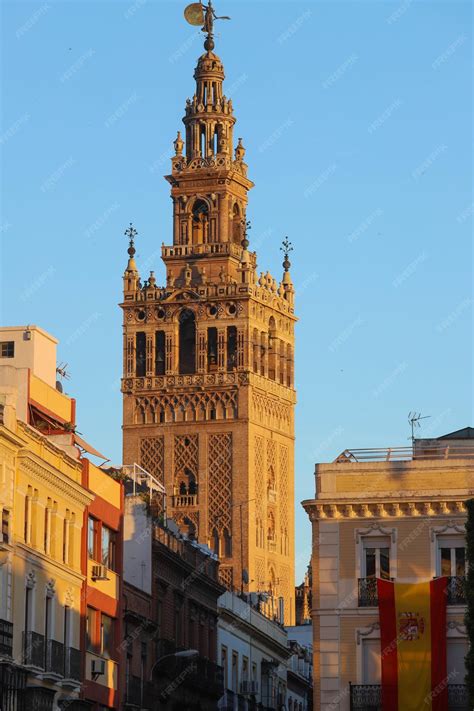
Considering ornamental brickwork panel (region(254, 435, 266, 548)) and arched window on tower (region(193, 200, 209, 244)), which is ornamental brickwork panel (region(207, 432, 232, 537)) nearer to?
ornamental brickwork panel (region(254, 435, 266, 548))

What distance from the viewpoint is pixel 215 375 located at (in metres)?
153

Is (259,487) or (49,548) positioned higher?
(259,487)

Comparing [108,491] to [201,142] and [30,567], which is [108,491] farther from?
[201,142]

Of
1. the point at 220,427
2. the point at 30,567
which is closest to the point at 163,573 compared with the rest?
the point at 30,567

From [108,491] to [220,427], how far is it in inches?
3031

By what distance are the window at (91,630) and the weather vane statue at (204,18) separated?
9193 cm

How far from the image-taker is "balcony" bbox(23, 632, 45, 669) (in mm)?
64562

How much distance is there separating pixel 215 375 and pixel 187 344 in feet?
13.5

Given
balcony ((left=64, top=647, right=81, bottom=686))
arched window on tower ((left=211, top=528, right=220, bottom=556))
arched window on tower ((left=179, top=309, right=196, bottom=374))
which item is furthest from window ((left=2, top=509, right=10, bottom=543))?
arched window on tower ((left=179, top=309, right=196, bottom=374))

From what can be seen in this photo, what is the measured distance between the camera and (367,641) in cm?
7650

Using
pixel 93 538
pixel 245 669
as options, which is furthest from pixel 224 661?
pixel 93 538

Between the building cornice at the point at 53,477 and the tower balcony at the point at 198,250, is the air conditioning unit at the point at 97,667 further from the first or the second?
the tower balcony at the point at 198,250

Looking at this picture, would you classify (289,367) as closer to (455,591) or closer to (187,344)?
(187,344)

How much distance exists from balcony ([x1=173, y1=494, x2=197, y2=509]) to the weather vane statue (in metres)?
31.1
